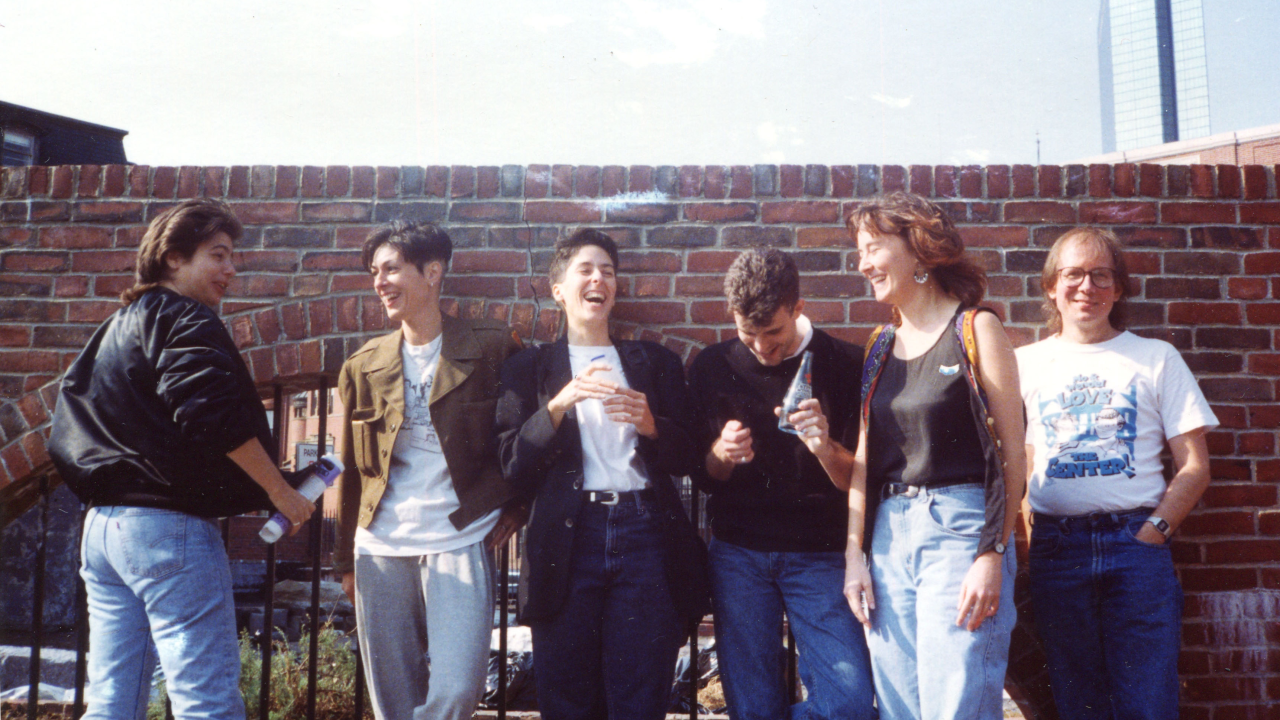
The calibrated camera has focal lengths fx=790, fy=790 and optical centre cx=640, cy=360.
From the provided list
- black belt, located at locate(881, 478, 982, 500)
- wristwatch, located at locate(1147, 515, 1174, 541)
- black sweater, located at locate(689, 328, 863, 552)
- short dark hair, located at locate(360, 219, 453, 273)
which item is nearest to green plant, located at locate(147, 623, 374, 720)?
short dark hair, located at locate(360, 219, 453, 273)

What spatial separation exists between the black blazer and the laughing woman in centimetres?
50

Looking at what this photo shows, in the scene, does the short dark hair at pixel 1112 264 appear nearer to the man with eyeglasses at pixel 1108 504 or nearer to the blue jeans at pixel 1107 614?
the man with eyeglasses at pixel 1108 504

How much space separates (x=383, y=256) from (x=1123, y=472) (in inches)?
101

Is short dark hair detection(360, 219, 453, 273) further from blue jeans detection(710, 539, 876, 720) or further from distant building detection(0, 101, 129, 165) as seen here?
distant building detection(0, 101, 129, 165)

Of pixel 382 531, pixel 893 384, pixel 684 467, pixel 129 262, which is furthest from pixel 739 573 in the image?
pixel 129 262

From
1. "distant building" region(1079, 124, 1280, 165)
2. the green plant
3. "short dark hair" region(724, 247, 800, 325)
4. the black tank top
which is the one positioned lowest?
the green plant

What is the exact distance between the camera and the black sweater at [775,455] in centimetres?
243

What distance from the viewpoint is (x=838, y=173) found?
3258 mm

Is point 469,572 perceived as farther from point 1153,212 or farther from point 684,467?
point 1153,212

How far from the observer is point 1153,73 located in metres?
60.4

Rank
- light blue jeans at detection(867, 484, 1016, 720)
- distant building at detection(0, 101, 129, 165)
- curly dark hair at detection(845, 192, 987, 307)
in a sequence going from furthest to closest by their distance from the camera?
distant building at detection(0, 101, 129, 165) < curly dark hair at detection(845, 192, 987, 307) < light blue jeans at detection(867, 484, 1016, 720)

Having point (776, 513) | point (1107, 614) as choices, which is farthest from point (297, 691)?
point (1107, 614)

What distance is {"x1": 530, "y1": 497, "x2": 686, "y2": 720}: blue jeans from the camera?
7.79ft

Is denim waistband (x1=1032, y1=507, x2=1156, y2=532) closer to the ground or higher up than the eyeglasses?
closer to the ground
